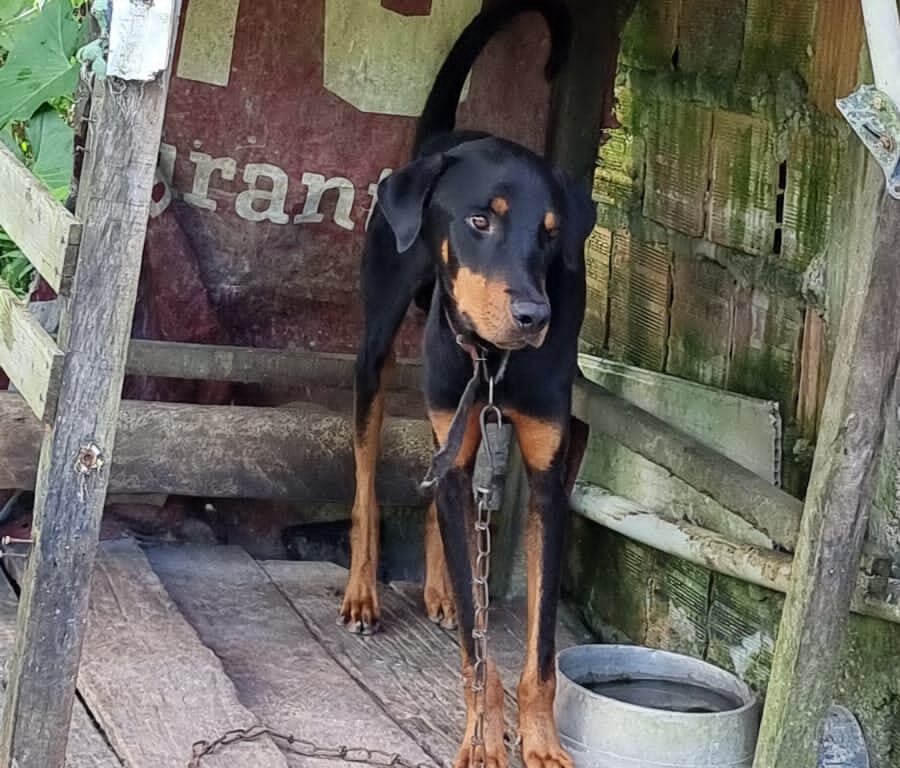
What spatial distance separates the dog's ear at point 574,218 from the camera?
296 cm

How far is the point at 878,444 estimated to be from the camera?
237 cm

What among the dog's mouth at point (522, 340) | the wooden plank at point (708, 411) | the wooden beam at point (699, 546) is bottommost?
the wooden beam at point (699, 546)

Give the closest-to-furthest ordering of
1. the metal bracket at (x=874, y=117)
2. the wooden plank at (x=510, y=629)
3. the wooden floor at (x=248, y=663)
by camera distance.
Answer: the metal bracket at (x=874, y=117), the wooden floor at (x=248, y=663), the wooden plank at (x=510, y=629)

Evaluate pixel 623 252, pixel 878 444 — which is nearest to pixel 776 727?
pixel 878 444

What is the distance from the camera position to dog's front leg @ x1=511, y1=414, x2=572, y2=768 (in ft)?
9.53

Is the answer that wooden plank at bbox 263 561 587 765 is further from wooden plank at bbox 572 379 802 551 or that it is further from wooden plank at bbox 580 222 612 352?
wooden plank at bbox 580 222 612 352

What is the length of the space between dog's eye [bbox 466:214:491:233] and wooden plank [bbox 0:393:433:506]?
1251 millimetres

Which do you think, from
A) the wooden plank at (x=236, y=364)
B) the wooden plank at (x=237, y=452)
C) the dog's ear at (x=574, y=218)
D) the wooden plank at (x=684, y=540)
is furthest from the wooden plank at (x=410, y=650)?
the dog's ear at (x=574, y=218)

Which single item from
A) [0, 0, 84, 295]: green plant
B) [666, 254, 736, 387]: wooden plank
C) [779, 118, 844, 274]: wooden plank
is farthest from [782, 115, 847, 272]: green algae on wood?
[0, 0, 84, 295]: green plant

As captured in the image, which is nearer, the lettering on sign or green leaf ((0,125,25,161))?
green leaf ((0,125,25,161))

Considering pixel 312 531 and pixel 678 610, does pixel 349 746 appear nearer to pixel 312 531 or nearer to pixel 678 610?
pixel 678 610

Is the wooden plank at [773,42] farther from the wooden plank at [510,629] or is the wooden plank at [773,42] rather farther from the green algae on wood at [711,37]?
the wooden plank at [510,629]

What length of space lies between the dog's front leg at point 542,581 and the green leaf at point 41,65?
183cm

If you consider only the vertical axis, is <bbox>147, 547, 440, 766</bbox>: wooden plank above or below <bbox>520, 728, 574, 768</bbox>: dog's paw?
below
